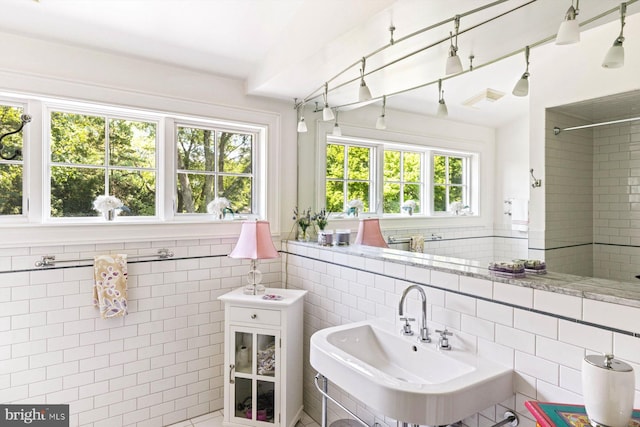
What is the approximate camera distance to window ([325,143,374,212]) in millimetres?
2596

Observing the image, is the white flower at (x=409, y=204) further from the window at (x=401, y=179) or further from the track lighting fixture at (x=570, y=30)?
the track lighting fixture at (x=570, y=30)

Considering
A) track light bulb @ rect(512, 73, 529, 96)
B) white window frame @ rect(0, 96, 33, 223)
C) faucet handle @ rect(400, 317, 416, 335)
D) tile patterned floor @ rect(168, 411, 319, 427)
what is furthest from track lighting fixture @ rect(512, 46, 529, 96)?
white window frame @ rect(0, 96, 33, 223)

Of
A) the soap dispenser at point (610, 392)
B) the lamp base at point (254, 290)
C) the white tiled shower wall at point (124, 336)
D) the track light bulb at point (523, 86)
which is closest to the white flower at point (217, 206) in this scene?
the white tiled shower wall at point (124, 336)

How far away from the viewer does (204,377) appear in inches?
106

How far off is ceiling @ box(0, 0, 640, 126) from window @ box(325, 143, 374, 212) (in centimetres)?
41

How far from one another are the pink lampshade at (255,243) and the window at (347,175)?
24.4 inches

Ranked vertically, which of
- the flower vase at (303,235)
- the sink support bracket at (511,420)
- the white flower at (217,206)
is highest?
the white flower at (217,206)

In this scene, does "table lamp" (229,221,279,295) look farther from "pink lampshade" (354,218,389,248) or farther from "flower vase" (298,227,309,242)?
"pink lampshade" (354,218,389,248)

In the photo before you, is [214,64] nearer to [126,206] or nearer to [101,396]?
[126,206]

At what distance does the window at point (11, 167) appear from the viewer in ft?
7.08

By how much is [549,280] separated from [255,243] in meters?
1.71

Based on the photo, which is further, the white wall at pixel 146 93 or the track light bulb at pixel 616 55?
the white wall at pixel 146 93

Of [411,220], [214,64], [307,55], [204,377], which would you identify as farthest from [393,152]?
[204,377]

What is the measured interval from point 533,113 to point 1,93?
291 cm
